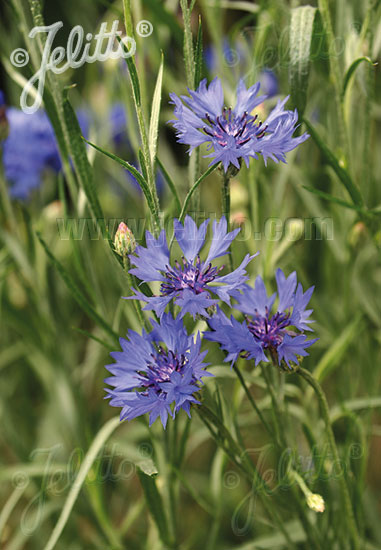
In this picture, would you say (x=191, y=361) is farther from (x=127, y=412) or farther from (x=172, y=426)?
(x=172, y=426)

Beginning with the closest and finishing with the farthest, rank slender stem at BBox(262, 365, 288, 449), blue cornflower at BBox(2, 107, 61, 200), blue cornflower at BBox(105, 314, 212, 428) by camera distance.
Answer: blue cornflower at BBox(105, 314, 212, 428) < slender stem at BBox(262, 365, 288, 449) < blue cornflower at BBox(2, 107, 61, 200)

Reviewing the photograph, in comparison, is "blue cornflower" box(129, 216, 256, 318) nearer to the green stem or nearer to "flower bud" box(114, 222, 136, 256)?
"flower bud" box(114, 222, 136, 256)

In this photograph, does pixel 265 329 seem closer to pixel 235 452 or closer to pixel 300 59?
pixel 235 452

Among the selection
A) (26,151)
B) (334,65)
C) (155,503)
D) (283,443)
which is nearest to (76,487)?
(155,503)

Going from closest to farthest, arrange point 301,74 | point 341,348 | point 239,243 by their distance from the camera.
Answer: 1. point 301,74
2. point 341,348
3. point 239,243

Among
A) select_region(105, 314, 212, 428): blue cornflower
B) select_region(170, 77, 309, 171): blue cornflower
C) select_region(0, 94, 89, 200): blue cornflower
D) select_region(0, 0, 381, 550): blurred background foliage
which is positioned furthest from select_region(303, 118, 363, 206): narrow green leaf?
select_region(0, 94, 89, 200): blue cornflower

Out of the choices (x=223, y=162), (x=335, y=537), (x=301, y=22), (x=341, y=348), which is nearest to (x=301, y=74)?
(x=301, y=22)
